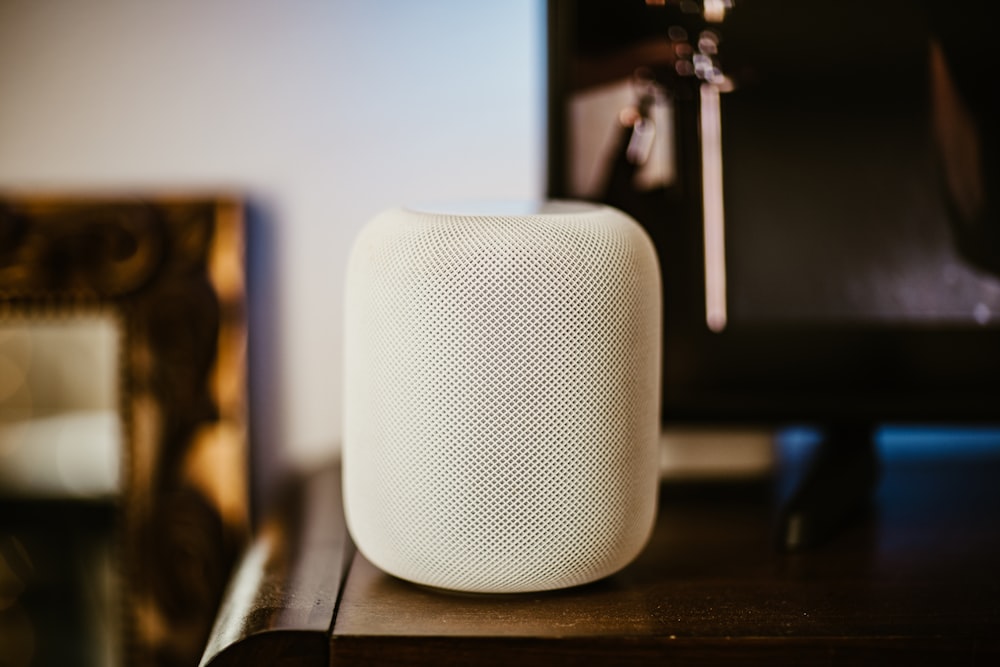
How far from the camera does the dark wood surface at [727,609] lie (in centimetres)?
59

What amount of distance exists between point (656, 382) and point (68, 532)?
0.70 metres

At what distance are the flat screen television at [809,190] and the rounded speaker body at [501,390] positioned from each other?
0.83 ft

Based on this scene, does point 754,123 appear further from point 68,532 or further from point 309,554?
point 68,532

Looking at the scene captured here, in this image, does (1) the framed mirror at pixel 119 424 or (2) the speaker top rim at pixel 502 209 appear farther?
(1) the framed mirror at pixel 119 424

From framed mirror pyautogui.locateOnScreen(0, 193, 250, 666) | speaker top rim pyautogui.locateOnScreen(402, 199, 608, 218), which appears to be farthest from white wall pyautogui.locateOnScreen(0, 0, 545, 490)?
speaker top rim pyautogui.locateOnScreen(402, 199, 608, 218)

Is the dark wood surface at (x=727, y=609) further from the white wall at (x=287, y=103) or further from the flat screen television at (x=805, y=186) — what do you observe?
the white wall at (x=287, y=103)

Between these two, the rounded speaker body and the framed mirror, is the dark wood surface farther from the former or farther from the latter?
the framed mirror

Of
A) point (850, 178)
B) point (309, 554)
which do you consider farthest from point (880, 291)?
point (309, 554)

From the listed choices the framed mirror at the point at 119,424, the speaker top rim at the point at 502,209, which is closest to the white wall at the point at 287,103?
the framed mirror at the point at 119,424

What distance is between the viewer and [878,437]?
3.51 feet

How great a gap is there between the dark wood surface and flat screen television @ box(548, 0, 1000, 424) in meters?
0.14

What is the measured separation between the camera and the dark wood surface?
59 cm

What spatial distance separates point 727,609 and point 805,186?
15.6 inches

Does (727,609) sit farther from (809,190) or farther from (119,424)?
(119,424)
